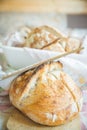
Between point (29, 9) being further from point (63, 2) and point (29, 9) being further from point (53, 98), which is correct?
point (53, 98)

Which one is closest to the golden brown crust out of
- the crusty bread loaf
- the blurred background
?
the crusty bread loaf

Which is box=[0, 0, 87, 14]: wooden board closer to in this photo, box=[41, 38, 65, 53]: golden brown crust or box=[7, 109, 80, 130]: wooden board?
box=[41, 38, 65, 53]: golden brown crust

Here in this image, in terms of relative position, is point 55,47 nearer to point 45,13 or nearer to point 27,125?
point 27,125

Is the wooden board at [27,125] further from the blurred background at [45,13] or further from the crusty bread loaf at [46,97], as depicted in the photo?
the blurred background at [45,13]

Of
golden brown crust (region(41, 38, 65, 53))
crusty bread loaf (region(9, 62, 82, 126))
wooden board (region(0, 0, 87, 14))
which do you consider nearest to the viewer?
crusty bread loaf (region(9, 62, 82, 126))

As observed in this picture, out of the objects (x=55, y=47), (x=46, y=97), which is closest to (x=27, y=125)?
(x=46, y=97)
